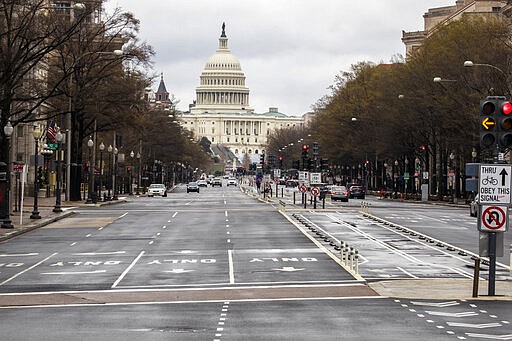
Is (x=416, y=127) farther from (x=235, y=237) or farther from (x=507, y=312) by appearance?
(x=507, y=312)

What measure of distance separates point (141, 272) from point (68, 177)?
50550mm

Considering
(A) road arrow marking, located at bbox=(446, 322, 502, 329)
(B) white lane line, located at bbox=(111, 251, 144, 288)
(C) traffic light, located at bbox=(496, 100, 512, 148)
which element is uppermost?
(C) traffic light, located at bbox=(496, 100, 512, 148)

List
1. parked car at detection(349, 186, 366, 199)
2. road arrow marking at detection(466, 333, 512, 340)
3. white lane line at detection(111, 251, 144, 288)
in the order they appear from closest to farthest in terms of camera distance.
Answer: road arrow marking at detection(466, 333, 512, 340) < white lane line at detection(111, 251, 144, 288) < parked car at detection(349, 186, 366, 199)

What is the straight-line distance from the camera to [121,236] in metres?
46.2

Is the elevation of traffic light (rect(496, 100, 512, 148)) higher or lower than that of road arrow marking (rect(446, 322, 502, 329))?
higher

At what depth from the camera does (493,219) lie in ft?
80.7

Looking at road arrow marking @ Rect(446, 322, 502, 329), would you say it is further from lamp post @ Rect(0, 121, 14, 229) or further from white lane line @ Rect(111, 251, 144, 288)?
lamp post @ Rect(0, 121, 14, 229)

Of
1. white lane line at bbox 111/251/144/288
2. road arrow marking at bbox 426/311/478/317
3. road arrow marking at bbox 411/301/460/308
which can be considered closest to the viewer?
road arrow marking at bbox 426/311/478/317

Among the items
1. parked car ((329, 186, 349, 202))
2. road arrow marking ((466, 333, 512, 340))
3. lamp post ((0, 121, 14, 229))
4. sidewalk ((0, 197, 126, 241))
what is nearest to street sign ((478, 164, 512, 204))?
road arrow marking ((466, 333, 512, 340))

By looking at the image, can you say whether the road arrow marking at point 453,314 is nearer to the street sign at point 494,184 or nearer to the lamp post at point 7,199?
the street sign at point 494,184

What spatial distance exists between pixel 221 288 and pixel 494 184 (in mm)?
6882

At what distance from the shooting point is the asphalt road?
19.8m

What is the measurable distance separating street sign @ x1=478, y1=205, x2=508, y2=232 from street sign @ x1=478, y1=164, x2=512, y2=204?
15 centimetres

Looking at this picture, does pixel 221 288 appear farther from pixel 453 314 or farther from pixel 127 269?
pixel 453 314
